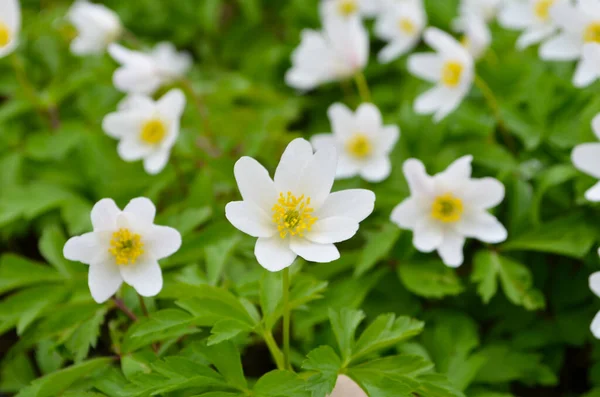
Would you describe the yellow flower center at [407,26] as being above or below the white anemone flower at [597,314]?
above

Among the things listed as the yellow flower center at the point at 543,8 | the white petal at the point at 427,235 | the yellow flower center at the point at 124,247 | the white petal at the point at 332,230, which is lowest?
the white petal at the point at 427,235

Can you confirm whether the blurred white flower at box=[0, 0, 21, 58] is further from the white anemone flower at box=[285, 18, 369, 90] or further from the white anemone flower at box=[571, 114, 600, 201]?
the white anemone flower at box=[571, 114, 600, 201]

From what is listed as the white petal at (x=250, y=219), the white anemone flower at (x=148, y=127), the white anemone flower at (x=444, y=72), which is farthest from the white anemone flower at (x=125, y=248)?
the white anemone flower at (x=444, y=72)

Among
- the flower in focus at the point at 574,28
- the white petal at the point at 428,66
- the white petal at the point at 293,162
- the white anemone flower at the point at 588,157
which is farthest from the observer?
the white petal at the point at 428,66

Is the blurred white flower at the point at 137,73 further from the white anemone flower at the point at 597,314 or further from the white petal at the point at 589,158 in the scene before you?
the white anemone flower at the point at 597,314

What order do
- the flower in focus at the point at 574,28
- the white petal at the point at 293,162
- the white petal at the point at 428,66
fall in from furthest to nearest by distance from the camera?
the white petal at the point at 428,66 → the flower in focus at the point at 574,28 → the white petal at the point at 293,162

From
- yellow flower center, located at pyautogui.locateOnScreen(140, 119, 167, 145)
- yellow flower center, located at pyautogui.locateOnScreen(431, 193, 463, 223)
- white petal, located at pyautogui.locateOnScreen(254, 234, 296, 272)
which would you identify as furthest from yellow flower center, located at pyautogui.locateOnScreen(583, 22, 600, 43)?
yellow flower center, located at pyautogui.locateOnScreen(140, 119, 167, 145)

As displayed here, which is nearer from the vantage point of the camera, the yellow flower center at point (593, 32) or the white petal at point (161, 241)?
the white petal at point (161, 241)
